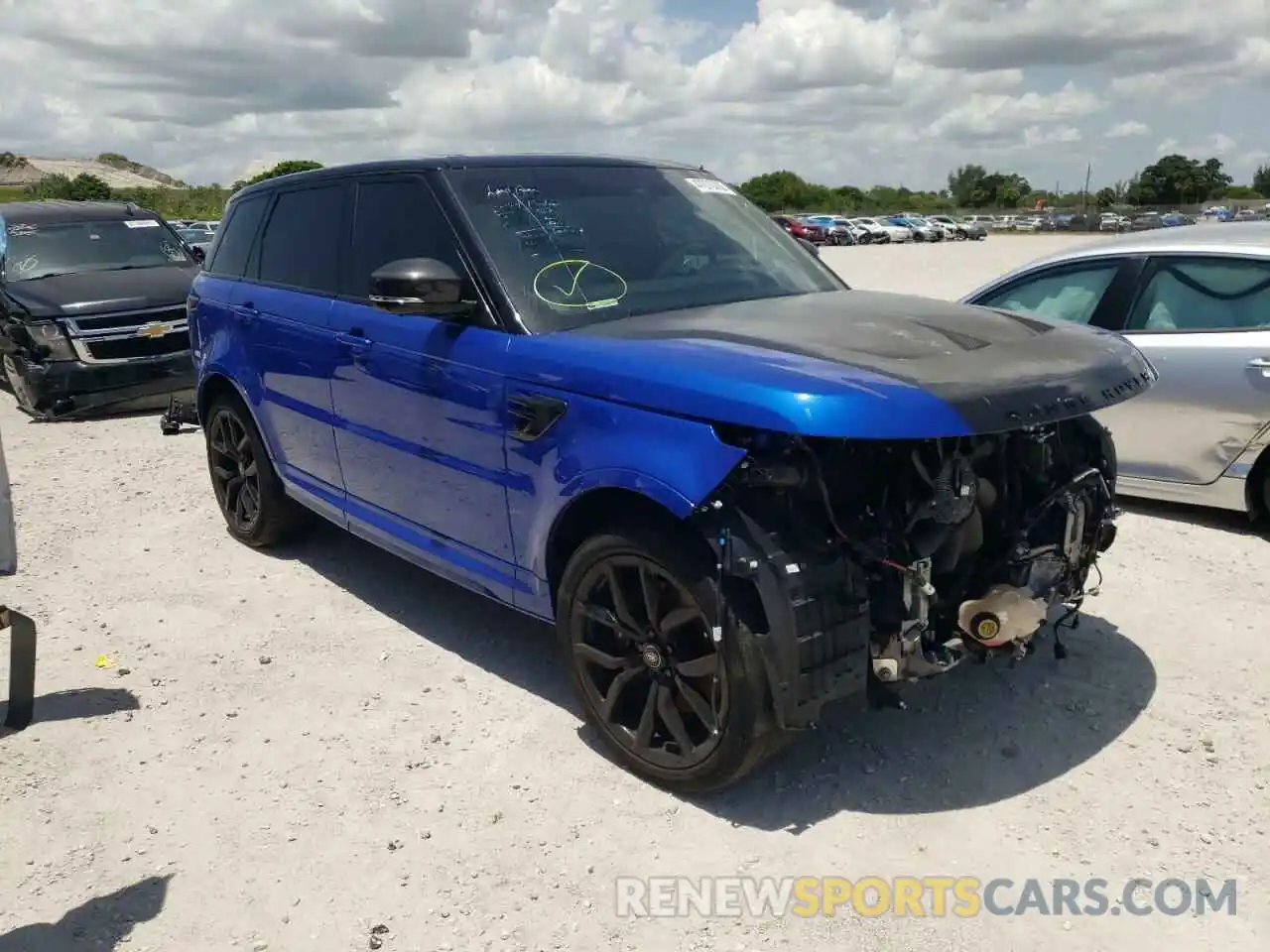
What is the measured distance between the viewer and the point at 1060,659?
14.1 ft

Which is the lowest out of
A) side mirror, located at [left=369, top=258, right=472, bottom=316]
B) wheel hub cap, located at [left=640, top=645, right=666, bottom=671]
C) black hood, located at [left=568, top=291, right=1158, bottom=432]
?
wheel hub cap, located at [left=640, top=645, right=666, bottom=671]

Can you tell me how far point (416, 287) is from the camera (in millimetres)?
3609

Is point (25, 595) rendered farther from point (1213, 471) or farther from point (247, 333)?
point (1213, 471)

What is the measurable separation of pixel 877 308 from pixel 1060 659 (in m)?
1.61

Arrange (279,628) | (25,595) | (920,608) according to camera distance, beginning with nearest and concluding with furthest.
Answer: (920,608) → (279,628) → (25,595)

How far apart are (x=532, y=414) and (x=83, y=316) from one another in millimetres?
7629

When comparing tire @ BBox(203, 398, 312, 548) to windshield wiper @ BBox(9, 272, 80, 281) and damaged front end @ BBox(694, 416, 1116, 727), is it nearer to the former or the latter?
damaged front end @ BBox(694, 416, 1116, 727)

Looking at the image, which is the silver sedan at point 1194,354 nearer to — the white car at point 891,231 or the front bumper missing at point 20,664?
the front bumper missing at point 20,664

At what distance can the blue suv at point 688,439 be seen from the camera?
3.01 m

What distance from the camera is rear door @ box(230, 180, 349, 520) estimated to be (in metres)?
4.83

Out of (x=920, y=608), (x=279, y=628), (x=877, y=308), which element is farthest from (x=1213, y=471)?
(x=279, y=628)

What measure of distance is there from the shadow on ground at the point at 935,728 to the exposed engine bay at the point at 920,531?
0.42m

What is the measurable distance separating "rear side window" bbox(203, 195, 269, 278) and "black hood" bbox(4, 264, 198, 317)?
4196 millimetres

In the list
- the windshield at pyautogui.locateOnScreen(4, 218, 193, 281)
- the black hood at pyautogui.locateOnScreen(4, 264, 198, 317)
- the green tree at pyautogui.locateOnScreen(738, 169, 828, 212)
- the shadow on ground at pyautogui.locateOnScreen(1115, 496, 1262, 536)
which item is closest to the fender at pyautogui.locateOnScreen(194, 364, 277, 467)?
the black hood at pyautogui.locateOnScreen(4, 264, 198, 317)
